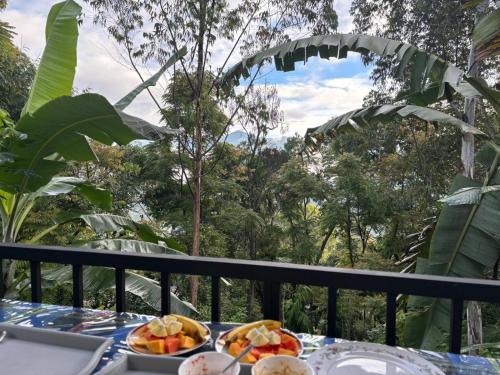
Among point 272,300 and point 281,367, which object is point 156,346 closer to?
point 281,367

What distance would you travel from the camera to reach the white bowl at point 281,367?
68 centimetres

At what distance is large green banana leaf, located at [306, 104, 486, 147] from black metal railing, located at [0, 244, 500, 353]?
1.24 metres

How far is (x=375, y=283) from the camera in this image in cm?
100

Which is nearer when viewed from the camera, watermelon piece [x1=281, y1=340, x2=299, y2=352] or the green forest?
watermelon piece [x1=281, y1=340, x2=299, y2=352]

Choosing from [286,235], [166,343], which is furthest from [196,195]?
[166,343]

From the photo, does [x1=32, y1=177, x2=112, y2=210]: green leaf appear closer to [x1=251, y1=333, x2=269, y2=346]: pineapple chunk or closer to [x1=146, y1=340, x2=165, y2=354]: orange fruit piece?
[x1=146, y1=340, x2=165, y2=354]: orange fruit piece

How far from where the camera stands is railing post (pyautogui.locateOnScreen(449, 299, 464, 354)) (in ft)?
3.22

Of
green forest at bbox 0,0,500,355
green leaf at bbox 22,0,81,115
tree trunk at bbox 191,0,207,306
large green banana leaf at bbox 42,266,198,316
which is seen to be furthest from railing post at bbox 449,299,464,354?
tree trunk at bbox 191,0,207,306

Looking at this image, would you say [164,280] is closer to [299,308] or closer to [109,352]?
[109,352]

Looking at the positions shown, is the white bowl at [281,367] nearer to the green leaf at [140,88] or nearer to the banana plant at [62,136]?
the banana plant at [62,136]

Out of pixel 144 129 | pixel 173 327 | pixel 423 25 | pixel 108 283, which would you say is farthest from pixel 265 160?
pixel 173 327

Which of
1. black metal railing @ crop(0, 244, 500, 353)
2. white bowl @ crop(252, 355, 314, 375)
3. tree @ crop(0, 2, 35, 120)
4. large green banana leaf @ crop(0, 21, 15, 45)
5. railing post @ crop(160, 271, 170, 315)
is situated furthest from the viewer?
tree @ crop(0, 2, 35, 120)

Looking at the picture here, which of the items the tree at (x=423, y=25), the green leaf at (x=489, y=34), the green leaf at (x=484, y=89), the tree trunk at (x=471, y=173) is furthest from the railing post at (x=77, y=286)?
the tree at (x=423, y=25)

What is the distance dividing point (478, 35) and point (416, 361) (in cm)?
165
